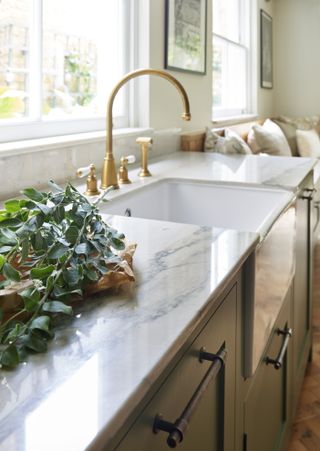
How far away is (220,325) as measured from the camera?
0.81 meters

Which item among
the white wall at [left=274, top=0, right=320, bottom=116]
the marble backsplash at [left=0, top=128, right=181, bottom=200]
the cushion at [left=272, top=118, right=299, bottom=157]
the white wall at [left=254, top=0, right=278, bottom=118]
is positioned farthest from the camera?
the white wall at [left=274, top=0, right=320, bottom=116]

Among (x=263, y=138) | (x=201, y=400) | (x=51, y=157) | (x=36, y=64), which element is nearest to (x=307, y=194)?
(x=51, y=157)

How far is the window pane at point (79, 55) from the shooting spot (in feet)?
6.05

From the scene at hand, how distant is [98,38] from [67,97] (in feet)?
1.28

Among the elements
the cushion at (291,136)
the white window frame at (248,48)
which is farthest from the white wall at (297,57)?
the white window frame at (248,48)

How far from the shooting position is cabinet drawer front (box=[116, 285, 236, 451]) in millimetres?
553

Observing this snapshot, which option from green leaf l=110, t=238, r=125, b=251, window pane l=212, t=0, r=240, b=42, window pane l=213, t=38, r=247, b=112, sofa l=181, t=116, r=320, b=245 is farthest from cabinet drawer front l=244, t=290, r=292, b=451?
window pane l=212, t=0, r=240, b=42

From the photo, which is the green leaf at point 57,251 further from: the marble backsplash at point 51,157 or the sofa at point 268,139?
the sofa at point 268,139

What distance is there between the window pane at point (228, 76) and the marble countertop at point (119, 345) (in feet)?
10.9

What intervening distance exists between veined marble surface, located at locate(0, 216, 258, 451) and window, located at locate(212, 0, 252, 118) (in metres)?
3.35

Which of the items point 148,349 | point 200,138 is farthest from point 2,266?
point 200,138

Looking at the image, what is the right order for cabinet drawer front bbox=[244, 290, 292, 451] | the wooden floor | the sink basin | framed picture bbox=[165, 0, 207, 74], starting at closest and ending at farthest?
cabinet drawer front bbox=[244, 290, 292, 451]
the sink basin
the wooden floor
framed picture bbox=[165, 0, 207, 74]

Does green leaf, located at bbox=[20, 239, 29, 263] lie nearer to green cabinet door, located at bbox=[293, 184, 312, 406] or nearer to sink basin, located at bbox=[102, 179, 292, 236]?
sink basin, located at bbox=[102, 179, 292, 236]

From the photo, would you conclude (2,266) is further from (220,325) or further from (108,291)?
(220,325)
